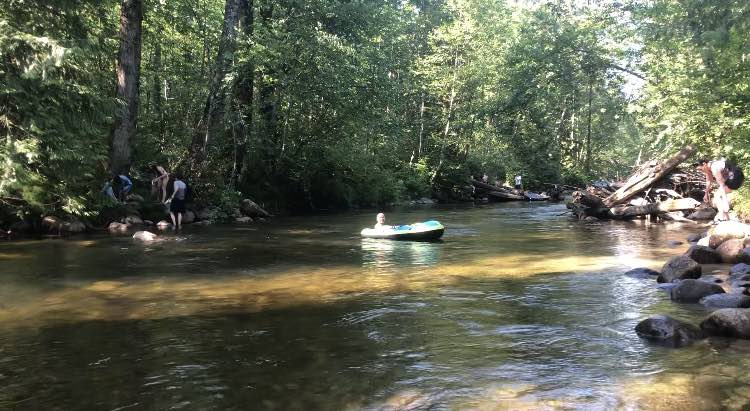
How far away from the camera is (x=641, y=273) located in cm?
979

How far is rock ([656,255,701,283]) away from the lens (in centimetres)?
896

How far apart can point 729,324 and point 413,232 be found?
31.9 ft

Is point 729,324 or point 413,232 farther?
point 413,232

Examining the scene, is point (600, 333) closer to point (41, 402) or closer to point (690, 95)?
point (41, 402)

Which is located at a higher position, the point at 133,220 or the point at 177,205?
the point at 177,205

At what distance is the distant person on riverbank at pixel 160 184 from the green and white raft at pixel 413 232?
6.98m

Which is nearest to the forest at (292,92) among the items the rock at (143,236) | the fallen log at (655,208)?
the rock at (143,236)

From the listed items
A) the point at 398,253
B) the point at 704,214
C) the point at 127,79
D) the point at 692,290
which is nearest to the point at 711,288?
the point at 692,290

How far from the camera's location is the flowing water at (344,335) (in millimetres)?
4617

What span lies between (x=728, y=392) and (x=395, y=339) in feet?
9.87

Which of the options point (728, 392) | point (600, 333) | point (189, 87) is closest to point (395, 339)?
point (600, 333)

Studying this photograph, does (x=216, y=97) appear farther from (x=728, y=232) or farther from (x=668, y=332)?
(x=668, y=332)

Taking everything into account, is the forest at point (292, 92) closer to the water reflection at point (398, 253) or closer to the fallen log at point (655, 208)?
the fallen log at point (655, 208)

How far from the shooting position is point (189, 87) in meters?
20.8
